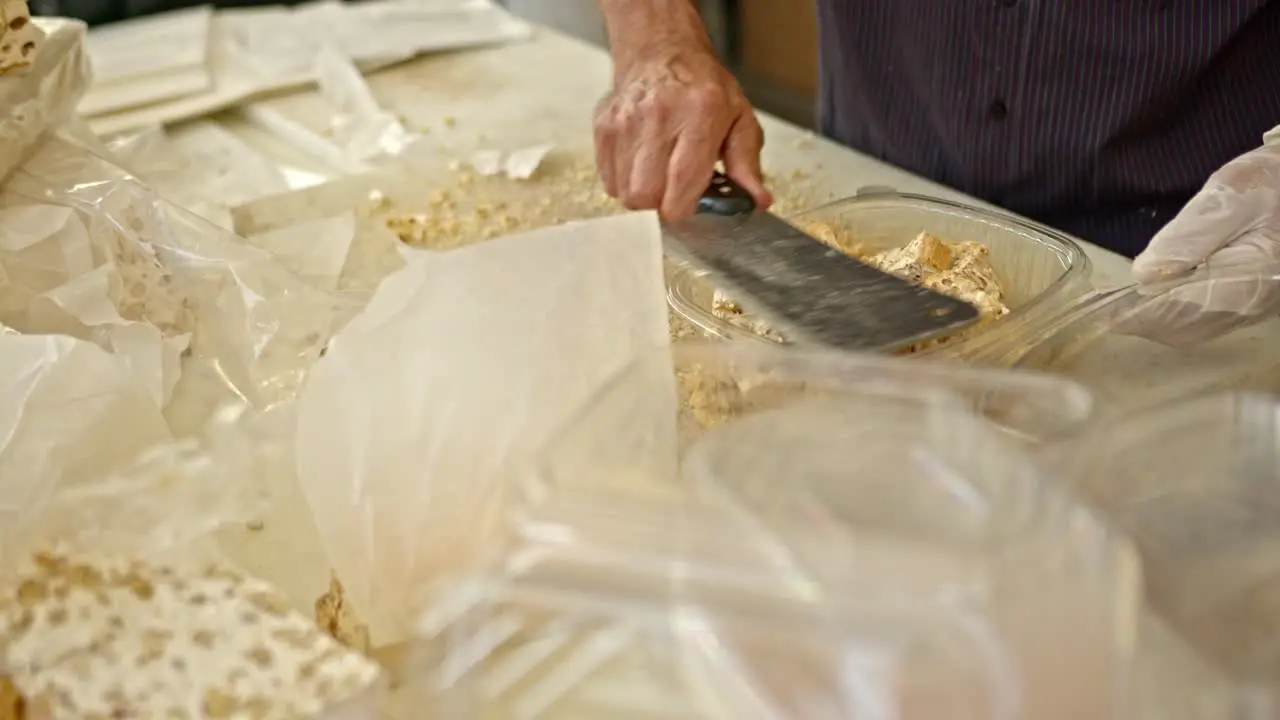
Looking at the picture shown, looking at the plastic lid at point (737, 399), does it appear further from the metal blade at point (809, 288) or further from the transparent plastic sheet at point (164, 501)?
the transparent plastic sheet at point (164, 501)

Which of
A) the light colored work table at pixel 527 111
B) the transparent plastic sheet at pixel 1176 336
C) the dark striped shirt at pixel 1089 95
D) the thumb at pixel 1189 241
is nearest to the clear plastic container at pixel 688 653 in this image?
the transparent plastic sheet at pixel 1176 336

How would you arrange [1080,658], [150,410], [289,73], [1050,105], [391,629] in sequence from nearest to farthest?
[1080,658] < [391,629] < [150,410] < [1050,105] < [289,73]

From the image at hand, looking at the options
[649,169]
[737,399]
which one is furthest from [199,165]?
[737,399]

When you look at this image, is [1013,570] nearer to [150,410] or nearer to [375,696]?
[375,696]

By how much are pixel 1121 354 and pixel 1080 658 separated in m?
0.26

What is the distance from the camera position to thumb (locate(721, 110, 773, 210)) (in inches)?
31.6

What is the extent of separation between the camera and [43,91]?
2.52 feet

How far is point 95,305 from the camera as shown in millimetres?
681

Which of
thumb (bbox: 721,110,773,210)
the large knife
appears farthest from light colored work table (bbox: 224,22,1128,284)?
the large knife

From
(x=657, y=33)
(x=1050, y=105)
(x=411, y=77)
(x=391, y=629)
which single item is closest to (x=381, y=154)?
(x=411, y=77)

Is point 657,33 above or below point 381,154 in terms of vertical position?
above

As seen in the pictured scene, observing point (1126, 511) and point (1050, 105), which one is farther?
point (1050, 105)

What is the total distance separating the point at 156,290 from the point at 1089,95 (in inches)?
28.0

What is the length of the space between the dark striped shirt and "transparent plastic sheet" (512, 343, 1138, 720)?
0.47m
